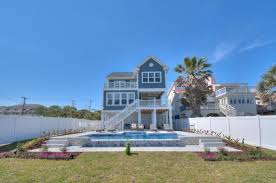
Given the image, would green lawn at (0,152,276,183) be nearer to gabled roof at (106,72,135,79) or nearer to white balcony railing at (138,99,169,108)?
white balcony railing at (138,99,169,108)

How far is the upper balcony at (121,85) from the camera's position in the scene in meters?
30.6

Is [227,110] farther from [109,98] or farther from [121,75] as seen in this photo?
[109,98]

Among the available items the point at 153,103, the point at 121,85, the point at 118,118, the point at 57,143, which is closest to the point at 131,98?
the point at 121,85

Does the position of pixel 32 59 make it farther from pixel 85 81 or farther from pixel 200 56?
pixel 200 56

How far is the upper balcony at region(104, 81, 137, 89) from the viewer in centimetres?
3064

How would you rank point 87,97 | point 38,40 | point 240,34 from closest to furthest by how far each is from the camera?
point 240,34 → point 38,40 → point 87,97

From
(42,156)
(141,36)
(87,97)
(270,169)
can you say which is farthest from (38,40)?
(87,97)

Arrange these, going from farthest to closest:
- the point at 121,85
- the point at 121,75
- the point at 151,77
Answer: the point at 121,75 → the point at 121,85 → the point at 151,77

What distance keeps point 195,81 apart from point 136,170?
25.4 metres

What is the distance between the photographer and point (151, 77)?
30.6 meters

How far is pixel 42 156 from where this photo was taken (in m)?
9.48

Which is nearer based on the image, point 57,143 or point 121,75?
point 57,143

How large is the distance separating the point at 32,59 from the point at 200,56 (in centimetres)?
2375

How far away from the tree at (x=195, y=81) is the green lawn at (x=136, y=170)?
21795 mm
